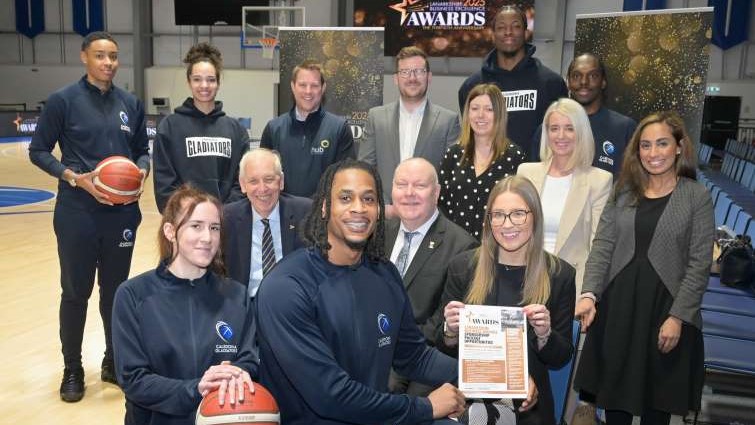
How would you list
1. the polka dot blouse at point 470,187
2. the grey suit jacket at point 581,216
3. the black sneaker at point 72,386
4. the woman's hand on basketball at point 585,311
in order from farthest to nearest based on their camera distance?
the black sneaker at point 72,386
the polka dot blouse at point 470,187
the grey suit jacket at point 581,216
the woman's hand on basketball at point 585,311

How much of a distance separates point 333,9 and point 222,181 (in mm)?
14548

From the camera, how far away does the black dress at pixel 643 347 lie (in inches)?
118

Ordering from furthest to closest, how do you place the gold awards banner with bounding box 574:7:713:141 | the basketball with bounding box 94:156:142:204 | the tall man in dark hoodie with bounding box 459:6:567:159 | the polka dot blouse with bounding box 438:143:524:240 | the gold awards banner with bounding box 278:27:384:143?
the gold awards banner with bounding box 278:27:384:143, the gold awards banner with bounding box 574:7:713:141, the tall man in dark hoodie with bounding box 459:6:567:159, the basketball with bounding box 94:156:142:204, the polka dot blouse with bounding box 438:143:524:240

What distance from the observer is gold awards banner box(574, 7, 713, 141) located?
5133 millimetres

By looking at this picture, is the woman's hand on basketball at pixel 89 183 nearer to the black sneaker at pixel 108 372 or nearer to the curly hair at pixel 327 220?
the black sneaker at pixel 108 372

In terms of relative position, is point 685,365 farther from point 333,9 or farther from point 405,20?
point 333,9

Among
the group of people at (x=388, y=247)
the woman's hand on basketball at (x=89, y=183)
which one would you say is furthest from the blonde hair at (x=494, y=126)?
the woman's hand on basketball at (x=89, y=183)

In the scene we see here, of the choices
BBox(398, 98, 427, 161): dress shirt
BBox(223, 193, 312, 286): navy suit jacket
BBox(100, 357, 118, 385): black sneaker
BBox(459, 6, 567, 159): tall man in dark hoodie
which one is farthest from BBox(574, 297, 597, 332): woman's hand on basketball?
BBox(100, 357, 118, 385): black sneaker

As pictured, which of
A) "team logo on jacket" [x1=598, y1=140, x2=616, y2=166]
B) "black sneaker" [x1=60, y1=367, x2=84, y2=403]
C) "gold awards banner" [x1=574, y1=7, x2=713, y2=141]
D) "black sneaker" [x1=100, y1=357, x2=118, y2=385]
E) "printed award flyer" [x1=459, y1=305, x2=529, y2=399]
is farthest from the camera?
"gold awards banner" [x1=574, y1=7, x2=713, y2=141]

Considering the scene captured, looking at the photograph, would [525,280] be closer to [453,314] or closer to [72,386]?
[453,314]

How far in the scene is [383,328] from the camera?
228cm

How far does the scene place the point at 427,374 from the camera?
2.49 meters

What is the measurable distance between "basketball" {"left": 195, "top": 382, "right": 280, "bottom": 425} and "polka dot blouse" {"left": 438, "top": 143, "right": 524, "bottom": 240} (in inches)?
66.7

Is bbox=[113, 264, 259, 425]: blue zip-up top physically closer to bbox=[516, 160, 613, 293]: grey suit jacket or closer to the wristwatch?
the wristwatch
